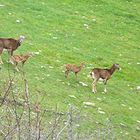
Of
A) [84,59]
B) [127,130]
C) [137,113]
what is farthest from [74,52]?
[127,130]

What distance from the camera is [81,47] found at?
77.4ft

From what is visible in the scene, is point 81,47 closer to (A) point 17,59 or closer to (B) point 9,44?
(B) point 9,44

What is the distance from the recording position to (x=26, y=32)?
23328mm

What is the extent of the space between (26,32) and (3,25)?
0.93 m

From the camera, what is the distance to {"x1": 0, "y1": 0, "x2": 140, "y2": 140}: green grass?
54.0ft

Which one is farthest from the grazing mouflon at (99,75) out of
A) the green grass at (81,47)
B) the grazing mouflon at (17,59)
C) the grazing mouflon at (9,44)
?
the grazing mouflon at (9,44)

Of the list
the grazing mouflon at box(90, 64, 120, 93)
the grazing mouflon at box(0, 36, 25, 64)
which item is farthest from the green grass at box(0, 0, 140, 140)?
the grazing mouflon at box(0, 36, 25, 64)

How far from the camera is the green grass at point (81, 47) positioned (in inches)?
648

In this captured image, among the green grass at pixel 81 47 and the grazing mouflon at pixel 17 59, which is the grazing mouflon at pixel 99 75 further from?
the grazing mouflon at pixel 17 59

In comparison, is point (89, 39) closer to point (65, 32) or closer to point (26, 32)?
point (65, 32)

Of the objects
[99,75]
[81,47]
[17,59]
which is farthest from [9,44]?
[81,47]

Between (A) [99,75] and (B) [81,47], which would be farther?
(B) [81,47]

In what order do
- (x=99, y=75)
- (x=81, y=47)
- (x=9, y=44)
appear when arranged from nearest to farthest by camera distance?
(x=99, y=75) → (x=9, y=44) → (x=81, y=47)

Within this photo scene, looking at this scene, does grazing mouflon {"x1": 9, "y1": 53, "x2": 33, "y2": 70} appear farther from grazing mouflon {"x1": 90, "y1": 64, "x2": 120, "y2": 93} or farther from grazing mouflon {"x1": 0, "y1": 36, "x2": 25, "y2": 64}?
grazing mouflon {"x1": 90, "y1": 64, "x2": 120, "y2": 93}
